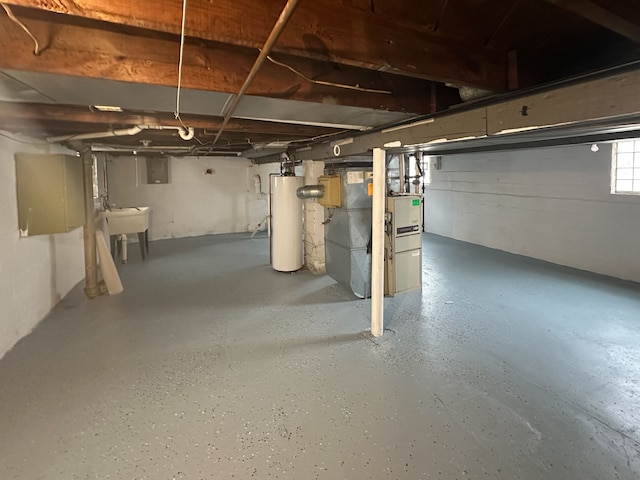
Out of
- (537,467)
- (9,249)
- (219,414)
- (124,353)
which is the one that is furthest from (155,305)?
(537,467)

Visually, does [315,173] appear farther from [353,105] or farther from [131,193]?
[131,193]

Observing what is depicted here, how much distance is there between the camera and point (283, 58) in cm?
165

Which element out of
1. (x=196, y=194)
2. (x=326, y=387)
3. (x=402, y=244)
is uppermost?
(x=196, y=194)

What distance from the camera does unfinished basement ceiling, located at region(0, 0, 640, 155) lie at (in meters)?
1.17

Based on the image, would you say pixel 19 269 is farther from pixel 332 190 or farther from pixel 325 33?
pixel 325 33

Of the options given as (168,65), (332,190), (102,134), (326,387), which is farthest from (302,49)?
(332,190)

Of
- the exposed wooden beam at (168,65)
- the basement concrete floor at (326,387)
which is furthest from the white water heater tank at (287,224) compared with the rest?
the exposed wooden beam at (168,65)

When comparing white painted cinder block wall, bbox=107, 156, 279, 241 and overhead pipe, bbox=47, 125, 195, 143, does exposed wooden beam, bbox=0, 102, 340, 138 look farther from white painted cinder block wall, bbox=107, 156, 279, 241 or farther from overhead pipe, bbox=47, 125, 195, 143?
white painted cinder block wall, bbox=107, 156, 279, 241

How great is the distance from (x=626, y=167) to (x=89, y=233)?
6.40 meters

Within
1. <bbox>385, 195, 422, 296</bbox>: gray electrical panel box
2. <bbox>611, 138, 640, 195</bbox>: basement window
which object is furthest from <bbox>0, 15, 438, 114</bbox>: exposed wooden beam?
<bbox>611, 138, 640, 195</bbox>: basement window

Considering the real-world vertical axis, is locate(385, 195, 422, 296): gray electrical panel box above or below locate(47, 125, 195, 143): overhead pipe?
below

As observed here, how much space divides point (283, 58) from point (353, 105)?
51cm

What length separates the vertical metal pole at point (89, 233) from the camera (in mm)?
3865

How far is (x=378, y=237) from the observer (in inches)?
113
